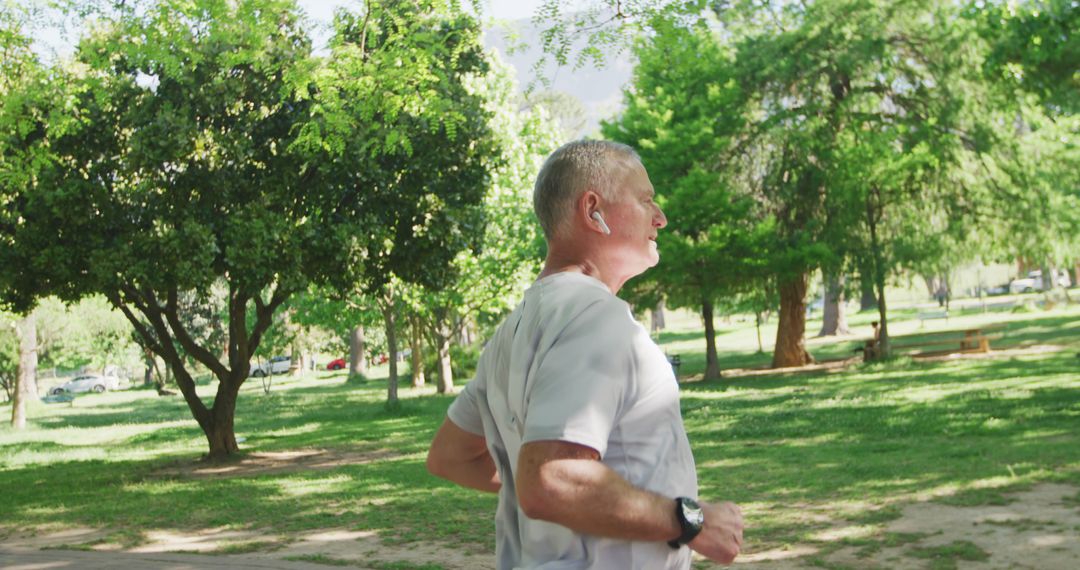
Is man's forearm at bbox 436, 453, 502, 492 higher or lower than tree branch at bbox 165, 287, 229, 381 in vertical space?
lower

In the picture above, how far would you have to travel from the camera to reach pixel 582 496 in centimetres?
198

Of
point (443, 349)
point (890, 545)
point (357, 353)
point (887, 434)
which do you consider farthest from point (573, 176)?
point (357, 353)

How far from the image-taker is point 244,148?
15109 mm

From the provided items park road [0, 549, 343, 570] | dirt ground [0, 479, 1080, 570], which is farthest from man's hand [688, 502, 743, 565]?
park road [0, 549, 343, 570]

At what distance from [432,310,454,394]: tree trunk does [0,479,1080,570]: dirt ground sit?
2236 cm

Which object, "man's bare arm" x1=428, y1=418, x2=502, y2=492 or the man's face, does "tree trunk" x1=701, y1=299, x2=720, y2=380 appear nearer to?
"man's bare arm" x1=428, y1=418, x2=502, y2=492

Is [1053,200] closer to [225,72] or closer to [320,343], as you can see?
[225,72]

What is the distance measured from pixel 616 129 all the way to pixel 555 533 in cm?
2956

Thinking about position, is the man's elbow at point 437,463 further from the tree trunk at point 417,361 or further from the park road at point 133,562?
the tree trunk at point 417,361

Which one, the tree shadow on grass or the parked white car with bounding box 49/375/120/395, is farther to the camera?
the parked white car with bounding box 49/375/120/395

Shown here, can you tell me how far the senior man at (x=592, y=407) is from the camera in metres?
1.99

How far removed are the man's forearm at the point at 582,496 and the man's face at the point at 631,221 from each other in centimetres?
52

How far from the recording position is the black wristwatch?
2.08m

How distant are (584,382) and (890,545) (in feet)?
22.0
